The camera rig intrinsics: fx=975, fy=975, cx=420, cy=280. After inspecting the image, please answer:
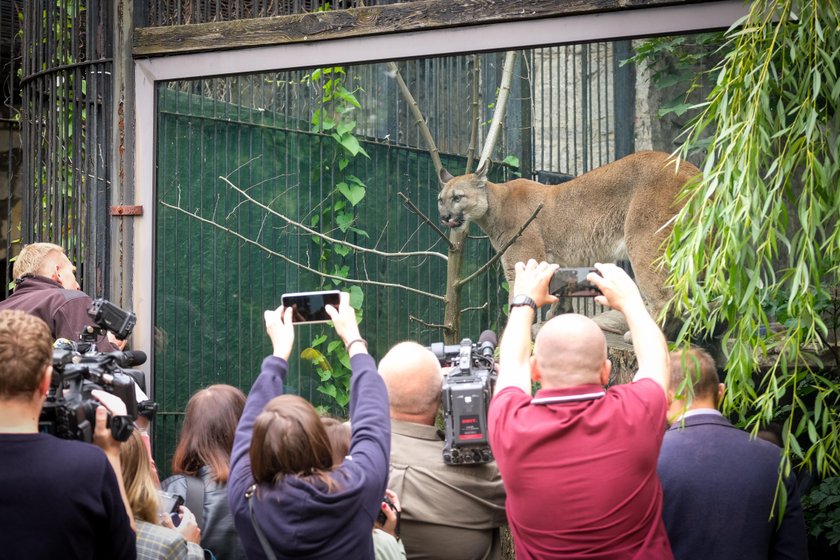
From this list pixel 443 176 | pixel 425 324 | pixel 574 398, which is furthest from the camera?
pixel 443 176

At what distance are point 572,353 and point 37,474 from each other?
1.48 metres

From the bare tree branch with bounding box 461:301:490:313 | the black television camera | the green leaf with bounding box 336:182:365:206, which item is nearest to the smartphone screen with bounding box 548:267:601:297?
the black television camera

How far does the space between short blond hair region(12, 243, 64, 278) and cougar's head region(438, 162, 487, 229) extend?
2.58 m

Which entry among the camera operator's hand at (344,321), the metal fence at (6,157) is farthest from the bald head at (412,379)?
the metal fence at (6,157)

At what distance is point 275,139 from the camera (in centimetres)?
648

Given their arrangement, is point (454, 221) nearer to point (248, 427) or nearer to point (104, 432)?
point (248, 427)

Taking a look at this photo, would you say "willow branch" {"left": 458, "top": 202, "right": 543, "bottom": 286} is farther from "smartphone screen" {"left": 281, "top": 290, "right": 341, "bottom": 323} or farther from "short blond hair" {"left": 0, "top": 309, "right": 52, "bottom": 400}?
"short blond hair" {"left": 0, "top": 309, "right": 52, "bottom": 400}

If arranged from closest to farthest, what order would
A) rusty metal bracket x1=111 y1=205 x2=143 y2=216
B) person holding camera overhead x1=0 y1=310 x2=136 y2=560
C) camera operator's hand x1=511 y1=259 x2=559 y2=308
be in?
1. person holding camera overhead x1=0 y1=310 x2=136 y2=560
2. camera operator's hand x1=511 y1=259 x2=559 y2=308
3. rusty metal bracket x1=111 y1=205 x2=143 y2=216

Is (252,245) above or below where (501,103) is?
below

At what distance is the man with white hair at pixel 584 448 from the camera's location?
8.91 feet

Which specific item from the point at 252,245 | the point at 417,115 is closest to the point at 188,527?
the point at 252,245

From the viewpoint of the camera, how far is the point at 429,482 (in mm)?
3305

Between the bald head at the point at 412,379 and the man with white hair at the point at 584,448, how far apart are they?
0.45m

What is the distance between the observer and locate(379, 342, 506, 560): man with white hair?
10.8 ft
